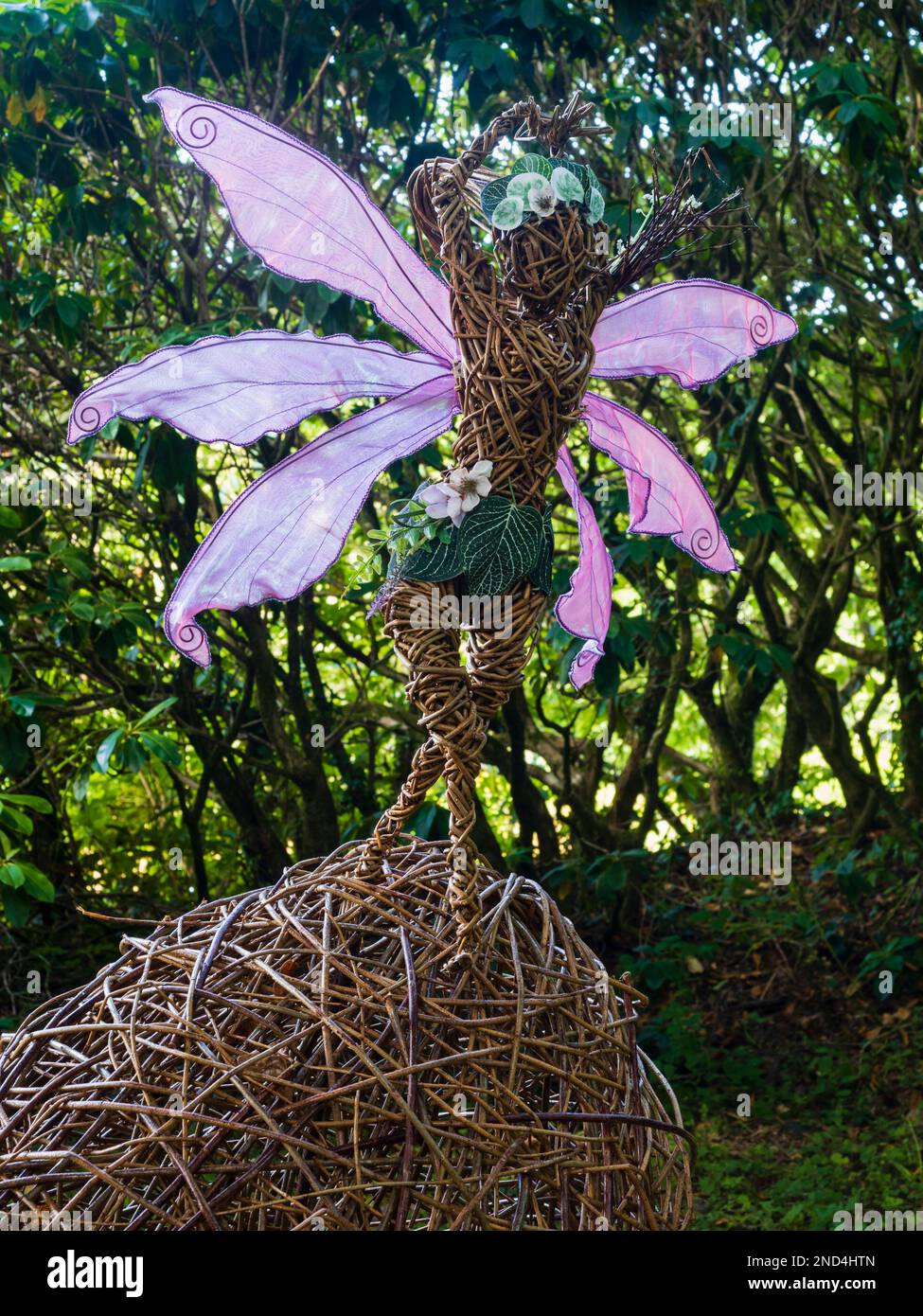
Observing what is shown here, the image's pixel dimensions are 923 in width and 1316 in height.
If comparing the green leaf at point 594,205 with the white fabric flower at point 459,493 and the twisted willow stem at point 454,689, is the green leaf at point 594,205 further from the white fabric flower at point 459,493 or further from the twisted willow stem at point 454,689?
the twisted willow stem at point 454,689

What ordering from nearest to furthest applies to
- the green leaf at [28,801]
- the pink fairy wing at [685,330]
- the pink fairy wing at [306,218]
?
the pink fairy wing at [306,218] → the pink fairy wing at [685,330] → the green leaf at [28,801]

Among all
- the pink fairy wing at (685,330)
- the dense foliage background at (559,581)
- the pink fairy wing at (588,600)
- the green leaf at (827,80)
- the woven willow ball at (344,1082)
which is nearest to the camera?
the woven willow ball at (344,1082)

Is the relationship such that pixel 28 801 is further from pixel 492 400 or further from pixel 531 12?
pixel 531 12

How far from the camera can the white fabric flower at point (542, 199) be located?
1.25m

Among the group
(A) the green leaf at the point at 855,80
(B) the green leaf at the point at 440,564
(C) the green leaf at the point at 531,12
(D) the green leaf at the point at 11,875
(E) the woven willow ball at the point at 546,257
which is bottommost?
(D) the green leaf at the point at 11,875

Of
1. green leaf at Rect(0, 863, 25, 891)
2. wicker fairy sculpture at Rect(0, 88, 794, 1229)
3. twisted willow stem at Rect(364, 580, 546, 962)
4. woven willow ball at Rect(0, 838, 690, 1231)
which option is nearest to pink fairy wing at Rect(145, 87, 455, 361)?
wicker fairy sculpture at Rect(0, 88, 794, 1229)

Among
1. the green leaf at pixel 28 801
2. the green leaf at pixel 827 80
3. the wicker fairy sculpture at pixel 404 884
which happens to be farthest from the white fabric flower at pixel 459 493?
the green leaf at pixel 827 80

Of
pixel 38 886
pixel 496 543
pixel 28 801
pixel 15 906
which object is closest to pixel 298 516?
pixel 496 543

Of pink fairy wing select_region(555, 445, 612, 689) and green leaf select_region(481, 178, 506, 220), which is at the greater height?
green leaf select_region(481, 178, 506, 220)

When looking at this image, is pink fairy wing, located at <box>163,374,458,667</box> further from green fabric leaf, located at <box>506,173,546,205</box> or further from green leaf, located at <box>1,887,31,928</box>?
green leaf, located at <box>1,887,31,928</box>

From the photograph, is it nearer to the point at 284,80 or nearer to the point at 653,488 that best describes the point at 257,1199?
the point at 653,488

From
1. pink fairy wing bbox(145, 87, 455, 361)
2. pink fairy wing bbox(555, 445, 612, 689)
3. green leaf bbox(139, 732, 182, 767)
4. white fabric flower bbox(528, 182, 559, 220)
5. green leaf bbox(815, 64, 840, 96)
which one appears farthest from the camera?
green leaf bbox(815, 64, 840, 96)

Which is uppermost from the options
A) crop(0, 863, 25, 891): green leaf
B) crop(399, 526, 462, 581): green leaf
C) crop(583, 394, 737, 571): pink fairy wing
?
crop(583, 394, 737, 571): pink fairy wing

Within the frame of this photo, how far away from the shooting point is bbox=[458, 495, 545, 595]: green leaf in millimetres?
1273
